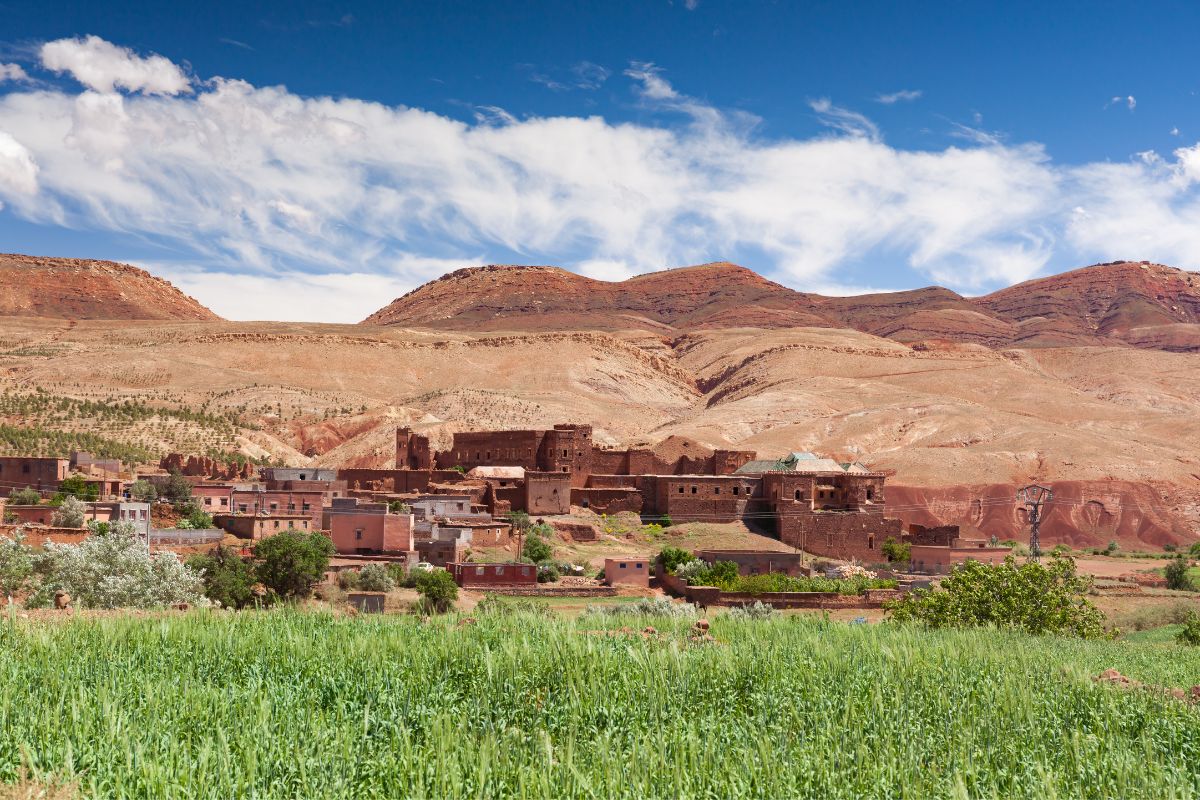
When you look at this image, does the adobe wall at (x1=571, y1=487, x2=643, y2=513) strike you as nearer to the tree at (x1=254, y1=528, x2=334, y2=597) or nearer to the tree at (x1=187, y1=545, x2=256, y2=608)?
the tree at (x1=254, y1=528, x2=334, y2=597)

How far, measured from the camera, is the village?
31873 mm

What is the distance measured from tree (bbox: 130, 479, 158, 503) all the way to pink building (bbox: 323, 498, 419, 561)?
8.79 m

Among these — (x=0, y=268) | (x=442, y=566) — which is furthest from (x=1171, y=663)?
(x=0, y=268)

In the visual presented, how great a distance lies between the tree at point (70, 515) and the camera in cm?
3100

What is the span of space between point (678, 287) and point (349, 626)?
619 ft

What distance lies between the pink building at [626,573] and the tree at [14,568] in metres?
16.3

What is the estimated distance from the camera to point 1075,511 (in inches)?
2291

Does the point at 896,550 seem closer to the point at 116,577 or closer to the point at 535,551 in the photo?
the point at 535,551

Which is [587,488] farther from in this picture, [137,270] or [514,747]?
[137,270]

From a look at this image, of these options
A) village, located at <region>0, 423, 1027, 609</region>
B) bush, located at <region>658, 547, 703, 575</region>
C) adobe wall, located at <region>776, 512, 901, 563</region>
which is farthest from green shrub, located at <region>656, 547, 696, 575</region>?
adobe wall, located at <region>776, 512, 901, 563</region>

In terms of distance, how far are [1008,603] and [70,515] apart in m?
25.2

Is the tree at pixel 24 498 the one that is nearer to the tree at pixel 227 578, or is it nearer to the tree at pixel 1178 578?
the tree at pixel 227 578

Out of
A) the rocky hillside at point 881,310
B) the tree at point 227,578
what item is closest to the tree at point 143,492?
the tree at point 227,578

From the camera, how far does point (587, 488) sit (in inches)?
1887
